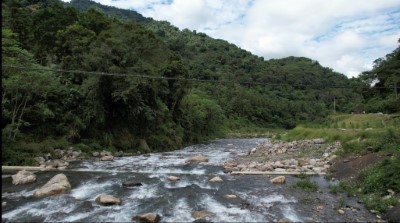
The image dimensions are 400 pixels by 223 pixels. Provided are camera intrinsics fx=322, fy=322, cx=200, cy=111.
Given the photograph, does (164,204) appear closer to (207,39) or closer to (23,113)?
(23,113)

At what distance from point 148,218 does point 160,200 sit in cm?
215

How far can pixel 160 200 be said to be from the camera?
10383 mm

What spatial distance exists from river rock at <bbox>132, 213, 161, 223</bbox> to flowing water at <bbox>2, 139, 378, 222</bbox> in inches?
10.0

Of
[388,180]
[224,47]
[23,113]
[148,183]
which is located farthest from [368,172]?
[224,47]

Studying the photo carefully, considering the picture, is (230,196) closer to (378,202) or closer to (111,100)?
(378,202)

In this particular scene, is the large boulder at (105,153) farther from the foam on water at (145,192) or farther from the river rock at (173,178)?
the foam on water at (145,192)

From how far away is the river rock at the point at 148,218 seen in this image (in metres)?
8.21

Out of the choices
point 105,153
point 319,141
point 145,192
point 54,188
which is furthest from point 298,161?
point 105,153

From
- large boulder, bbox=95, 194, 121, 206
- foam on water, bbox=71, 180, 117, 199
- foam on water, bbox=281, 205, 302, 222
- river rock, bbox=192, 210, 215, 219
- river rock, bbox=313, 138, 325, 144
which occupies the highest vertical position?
river rock, bbox=313, 138, 325, 144

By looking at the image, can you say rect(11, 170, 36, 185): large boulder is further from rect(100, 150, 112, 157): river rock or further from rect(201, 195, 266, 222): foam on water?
rect(100, 150, 112, 157): river rock

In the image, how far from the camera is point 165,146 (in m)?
30.0

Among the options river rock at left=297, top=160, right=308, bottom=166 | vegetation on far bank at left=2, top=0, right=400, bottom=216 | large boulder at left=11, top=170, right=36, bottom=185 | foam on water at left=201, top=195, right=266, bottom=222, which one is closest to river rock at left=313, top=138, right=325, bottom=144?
vegetation on far bank at left=2, top=0, right=400, bottom=216

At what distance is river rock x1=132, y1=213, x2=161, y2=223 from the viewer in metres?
8.21

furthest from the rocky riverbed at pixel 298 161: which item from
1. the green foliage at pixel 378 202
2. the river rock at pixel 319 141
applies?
the green foliage at pixel 378 202
